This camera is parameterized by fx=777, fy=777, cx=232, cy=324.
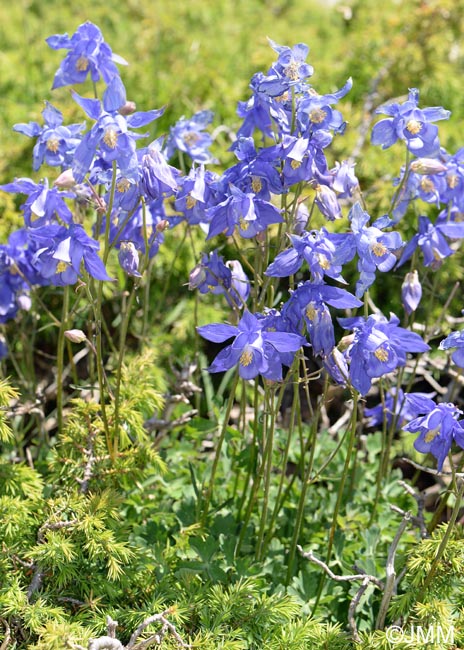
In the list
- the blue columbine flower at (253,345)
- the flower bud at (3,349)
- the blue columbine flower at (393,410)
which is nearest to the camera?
the blue columbine flower at (253,345)

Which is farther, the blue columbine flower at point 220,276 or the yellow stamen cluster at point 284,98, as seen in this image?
the blue columbine flower at point 220,276

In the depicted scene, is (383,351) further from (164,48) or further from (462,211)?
(164,48)

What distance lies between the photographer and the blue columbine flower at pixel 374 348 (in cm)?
172

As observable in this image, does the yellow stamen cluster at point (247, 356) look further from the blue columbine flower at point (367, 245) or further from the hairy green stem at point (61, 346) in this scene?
the hairy green stem at point (61, 346)

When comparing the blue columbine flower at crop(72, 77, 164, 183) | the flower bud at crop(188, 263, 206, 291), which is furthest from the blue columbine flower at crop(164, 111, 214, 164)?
the blue columbine flower at crop(72, 77, 164, 183)

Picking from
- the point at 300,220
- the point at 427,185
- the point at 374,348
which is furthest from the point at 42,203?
the point at 427,185

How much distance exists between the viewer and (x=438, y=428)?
72.1 inches

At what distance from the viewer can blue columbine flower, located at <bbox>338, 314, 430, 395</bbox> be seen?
1.72m

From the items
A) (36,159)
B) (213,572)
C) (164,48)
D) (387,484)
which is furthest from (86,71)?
(164,48)

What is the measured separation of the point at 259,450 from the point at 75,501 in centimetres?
54

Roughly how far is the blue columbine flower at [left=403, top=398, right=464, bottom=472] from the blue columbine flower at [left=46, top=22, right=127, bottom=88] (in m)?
1.18

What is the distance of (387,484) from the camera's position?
8.27 feet

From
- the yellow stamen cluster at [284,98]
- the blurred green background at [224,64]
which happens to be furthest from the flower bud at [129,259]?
the blurred green background at [224,64]

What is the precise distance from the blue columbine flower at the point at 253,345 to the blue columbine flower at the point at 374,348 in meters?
0.16
